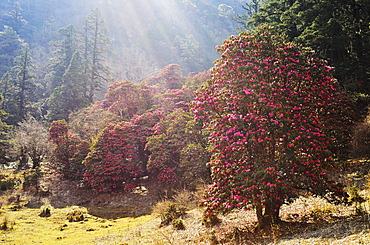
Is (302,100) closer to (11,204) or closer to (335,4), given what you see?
(335,4)

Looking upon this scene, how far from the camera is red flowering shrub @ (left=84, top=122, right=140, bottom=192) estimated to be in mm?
16469

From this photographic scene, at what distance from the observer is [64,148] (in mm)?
19891

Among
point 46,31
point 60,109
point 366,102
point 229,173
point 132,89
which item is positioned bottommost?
point 229,173

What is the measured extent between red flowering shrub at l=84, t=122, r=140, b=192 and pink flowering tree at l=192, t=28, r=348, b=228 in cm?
1068

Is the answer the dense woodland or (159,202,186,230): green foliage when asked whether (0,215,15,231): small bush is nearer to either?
the dense woodland

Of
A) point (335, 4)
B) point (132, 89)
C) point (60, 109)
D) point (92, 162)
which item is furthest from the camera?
point (60, 109)

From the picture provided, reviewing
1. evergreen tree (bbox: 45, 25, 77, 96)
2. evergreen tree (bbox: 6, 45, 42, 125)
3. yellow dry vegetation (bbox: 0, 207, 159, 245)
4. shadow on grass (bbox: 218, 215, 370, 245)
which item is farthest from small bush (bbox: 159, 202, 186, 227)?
evergreen tree (bbox: 45, 25, 77, 96)

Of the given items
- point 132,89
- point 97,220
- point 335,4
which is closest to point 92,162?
point 97,220

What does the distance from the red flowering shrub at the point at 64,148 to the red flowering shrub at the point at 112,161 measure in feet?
9.02

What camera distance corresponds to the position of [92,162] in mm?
16922

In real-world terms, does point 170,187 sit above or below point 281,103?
below

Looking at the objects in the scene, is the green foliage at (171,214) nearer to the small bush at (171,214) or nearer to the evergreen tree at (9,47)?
the small bush at (171,214)

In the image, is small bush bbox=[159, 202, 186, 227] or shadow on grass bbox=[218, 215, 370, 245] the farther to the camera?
small bush bbox=[159, 202, 186, 227]

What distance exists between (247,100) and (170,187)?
1037cm
